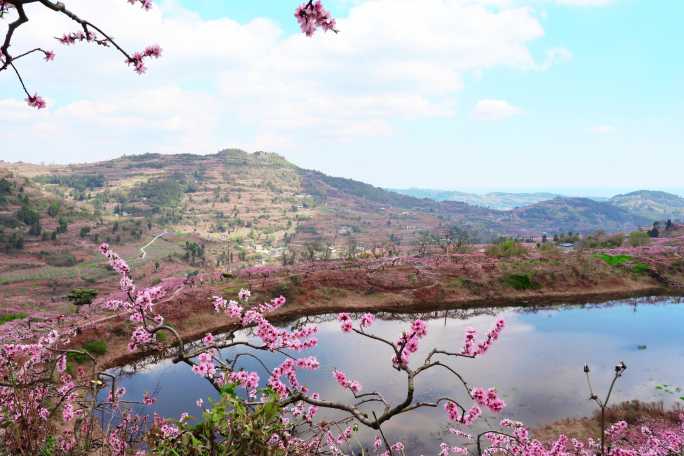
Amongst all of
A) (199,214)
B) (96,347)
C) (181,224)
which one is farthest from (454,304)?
(199,214)

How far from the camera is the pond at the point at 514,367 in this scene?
16.5m

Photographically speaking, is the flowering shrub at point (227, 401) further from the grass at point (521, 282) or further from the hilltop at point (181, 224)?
the hilltop at point (181, 224)

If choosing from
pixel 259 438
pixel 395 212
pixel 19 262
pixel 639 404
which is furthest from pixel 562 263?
pixel 395 212

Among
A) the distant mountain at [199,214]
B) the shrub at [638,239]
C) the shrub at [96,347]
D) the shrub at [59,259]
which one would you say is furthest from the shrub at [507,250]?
the shrub at [59,259]

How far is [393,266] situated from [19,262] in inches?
2115

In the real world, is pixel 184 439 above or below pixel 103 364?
above

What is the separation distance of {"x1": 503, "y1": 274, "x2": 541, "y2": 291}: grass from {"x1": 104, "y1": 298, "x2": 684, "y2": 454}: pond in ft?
15.7

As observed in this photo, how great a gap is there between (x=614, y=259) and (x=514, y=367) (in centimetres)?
2860

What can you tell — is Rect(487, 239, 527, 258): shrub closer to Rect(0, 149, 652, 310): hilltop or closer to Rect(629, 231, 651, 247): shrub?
Rect(0, 149, 652, 310): hilltop

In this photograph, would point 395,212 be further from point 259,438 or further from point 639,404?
point 259,438

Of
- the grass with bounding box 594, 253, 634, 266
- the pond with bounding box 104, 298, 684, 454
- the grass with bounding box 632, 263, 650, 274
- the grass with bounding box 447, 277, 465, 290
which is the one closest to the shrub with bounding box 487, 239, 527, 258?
the grass with bounding box 594, 253, 634, 266

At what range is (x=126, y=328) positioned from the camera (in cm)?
2367

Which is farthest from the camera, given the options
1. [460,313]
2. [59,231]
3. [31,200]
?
[31,200]

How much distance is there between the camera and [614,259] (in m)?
41.1
